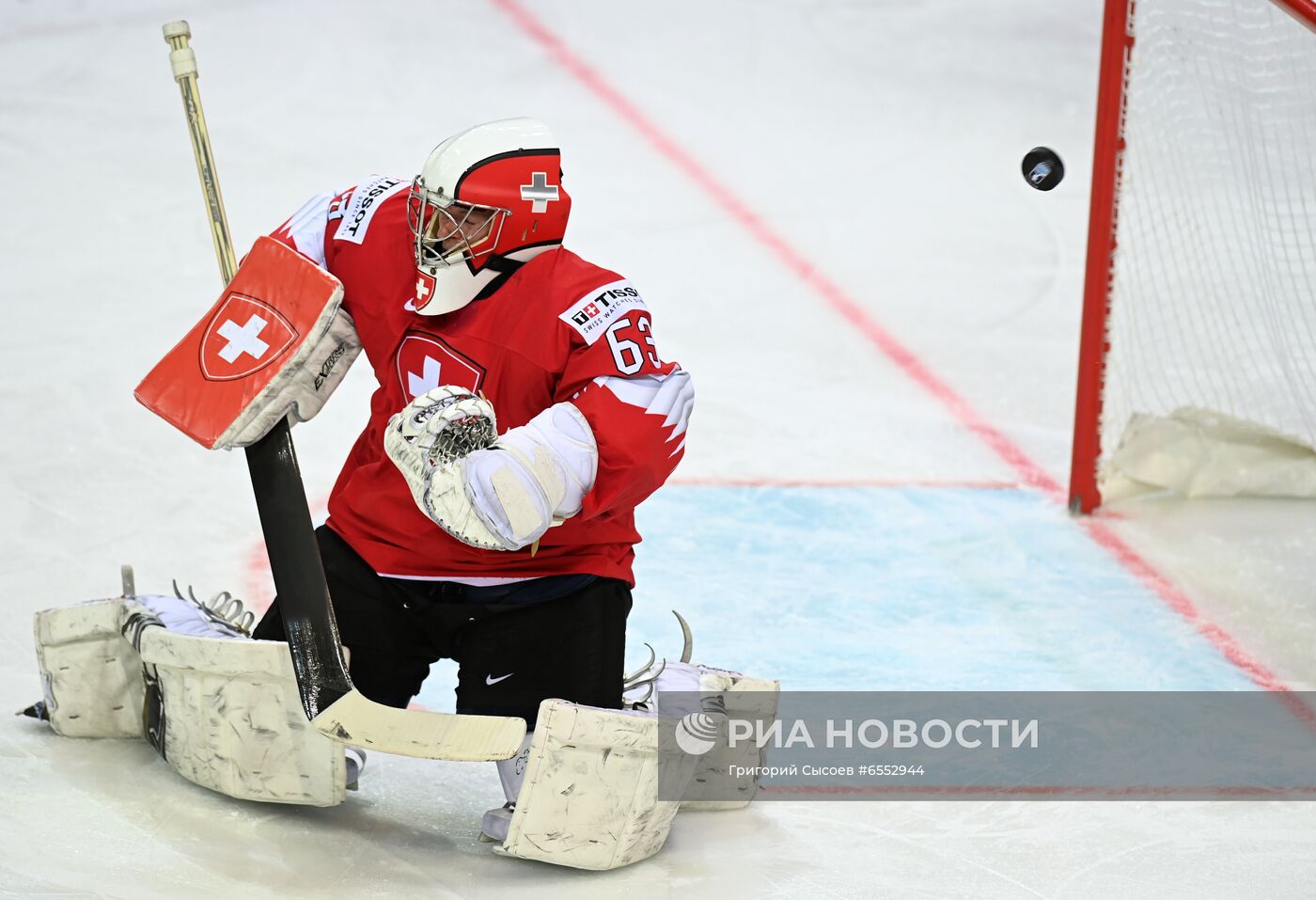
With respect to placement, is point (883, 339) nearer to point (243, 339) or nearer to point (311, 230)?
point (311, 230)

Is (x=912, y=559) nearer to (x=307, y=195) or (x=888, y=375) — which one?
(x=888, y=375)

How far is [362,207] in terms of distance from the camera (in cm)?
258

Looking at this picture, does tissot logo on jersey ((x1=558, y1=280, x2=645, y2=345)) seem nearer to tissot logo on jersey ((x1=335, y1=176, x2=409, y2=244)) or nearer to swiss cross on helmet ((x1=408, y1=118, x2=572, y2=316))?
swiss cross on helmet ((x1=408, y1=118, x2=572, y2=316))

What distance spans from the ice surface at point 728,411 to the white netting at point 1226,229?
0.99 ft

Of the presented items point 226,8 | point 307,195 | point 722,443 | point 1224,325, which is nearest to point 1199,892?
point 722,443

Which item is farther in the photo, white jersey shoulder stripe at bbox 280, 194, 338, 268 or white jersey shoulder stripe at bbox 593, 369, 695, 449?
white jersey shoulder stripe at bbox 280, 194, 338, 268

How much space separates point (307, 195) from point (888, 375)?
2.06m

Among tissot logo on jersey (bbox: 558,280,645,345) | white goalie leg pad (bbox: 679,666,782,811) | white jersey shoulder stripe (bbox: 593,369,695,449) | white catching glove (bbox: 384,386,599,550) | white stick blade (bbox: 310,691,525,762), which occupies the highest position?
tissot logo on jersey (bbox: 558,280,645,345)

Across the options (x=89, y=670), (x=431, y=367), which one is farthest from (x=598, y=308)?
(x=89, y=670)

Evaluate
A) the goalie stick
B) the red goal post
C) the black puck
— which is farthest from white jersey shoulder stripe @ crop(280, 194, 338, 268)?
the red goal post

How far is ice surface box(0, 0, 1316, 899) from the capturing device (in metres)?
2.50

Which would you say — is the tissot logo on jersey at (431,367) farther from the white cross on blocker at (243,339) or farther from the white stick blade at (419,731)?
the white stick blade at (419,731)

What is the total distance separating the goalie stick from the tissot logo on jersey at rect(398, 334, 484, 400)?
7.7 inches

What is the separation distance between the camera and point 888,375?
15.4 ft
